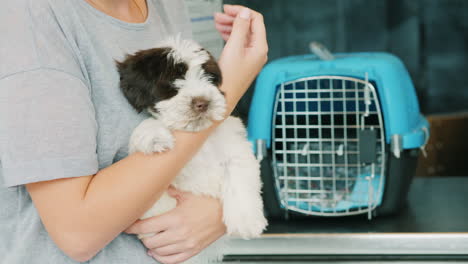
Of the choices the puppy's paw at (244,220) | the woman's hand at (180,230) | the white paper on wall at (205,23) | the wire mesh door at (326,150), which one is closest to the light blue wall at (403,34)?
the white paper on wall at (205,23)

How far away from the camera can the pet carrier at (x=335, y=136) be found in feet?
4.65

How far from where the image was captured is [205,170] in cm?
104

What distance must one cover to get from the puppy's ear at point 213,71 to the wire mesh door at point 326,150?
1.82 ft

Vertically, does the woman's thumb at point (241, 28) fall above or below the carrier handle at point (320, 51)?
above

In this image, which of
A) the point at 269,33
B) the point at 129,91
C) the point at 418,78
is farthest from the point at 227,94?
the point at 418,78

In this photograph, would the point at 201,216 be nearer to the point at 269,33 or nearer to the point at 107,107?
the point at 107,107

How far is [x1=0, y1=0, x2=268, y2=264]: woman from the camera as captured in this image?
692 millimetres

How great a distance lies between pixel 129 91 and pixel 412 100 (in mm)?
1012

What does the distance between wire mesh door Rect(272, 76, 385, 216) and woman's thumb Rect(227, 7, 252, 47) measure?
0.50 m

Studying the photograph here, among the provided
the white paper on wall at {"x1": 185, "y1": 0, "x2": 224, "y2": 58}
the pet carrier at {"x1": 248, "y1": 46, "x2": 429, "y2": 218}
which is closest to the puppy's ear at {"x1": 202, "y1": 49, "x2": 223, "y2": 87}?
the pet carrier at {"x1": 248, "y1": 46, "x2": 429, "y2": 218}

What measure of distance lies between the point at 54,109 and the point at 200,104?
26 cm

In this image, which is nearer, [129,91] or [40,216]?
[40,216]

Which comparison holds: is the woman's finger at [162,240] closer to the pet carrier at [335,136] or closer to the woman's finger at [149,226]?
the woman's finger at [149,226]

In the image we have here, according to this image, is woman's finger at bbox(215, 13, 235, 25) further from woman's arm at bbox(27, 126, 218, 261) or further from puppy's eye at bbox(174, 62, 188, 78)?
woman's arm at bbox(27, 126, 218, 261)
